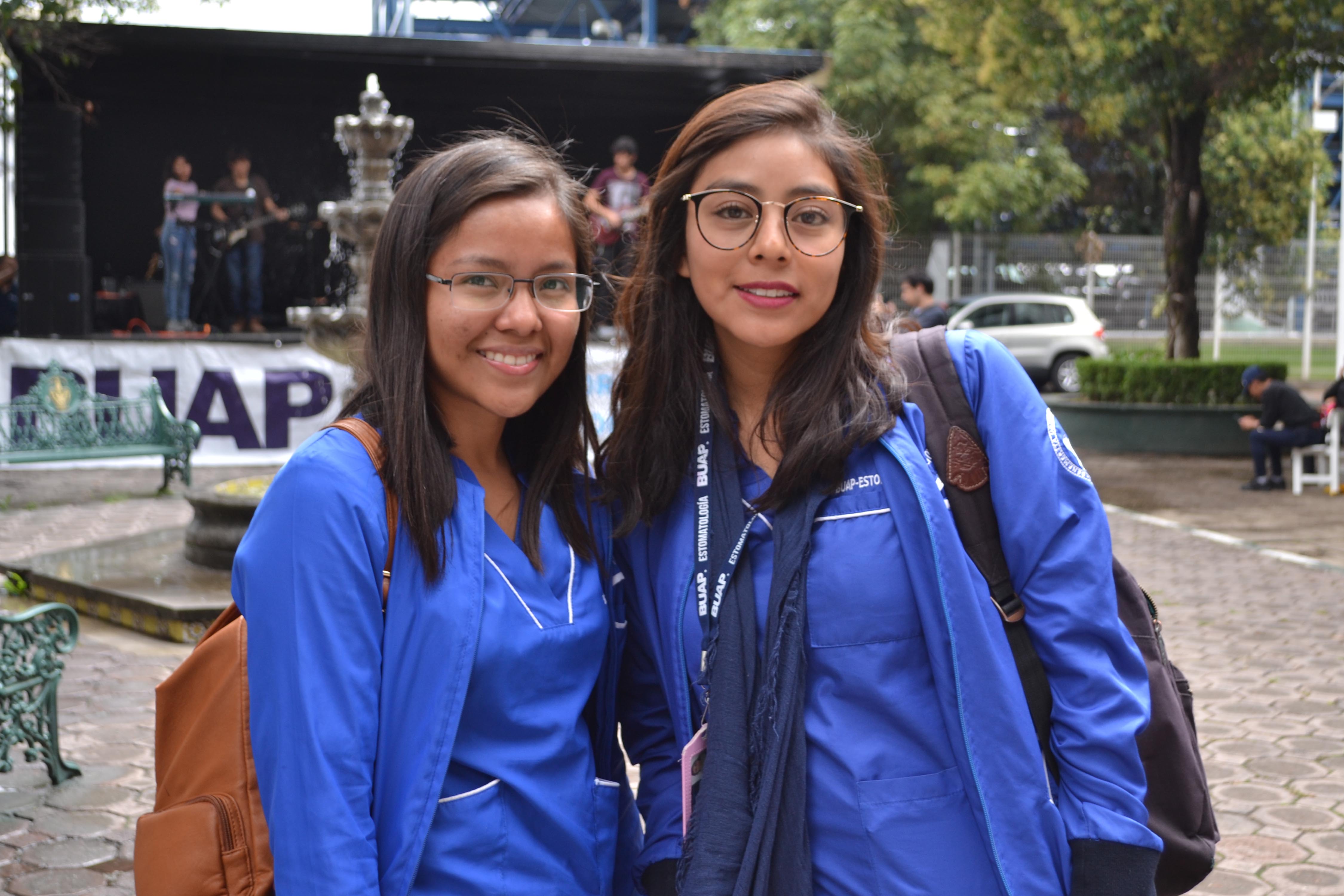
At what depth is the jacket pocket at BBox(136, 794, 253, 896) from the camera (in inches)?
62.3

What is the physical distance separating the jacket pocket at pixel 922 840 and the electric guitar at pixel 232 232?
55.9ft

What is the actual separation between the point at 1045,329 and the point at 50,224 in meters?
15.7

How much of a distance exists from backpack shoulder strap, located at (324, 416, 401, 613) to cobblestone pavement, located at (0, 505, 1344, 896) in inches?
95.8

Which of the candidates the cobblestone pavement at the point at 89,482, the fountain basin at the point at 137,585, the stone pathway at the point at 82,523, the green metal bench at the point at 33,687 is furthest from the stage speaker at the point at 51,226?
the green metal bench at the point at 33,687

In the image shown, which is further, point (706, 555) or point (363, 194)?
point (363, 194)

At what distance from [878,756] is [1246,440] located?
15323mm

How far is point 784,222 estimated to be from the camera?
1.89 metres

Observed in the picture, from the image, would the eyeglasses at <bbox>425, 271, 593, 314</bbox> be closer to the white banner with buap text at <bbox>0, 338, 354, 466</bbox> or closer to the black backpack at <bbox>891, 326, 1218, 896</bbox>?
the black backpack at <bbox>891, 326, 1218, 896</bbox>

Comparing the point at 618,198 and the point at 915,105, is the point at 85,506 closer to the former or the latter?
the point at 618,198

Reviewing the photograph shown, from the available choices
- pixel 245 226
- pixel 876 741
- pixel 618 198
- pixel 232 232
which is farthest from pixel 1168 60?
pixel 876 741

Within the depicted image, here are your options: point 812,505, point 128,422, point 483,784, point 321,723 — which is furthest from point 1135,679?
point 128,422

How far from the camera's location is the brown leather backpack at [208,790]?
1.58 metres

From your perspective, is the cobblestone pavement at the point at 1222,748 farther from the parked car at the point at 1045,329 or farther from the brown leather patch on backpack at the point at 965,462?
the parked car at the point at 1045,329

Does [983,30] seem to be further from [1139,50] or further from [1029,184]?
[1029,184]
